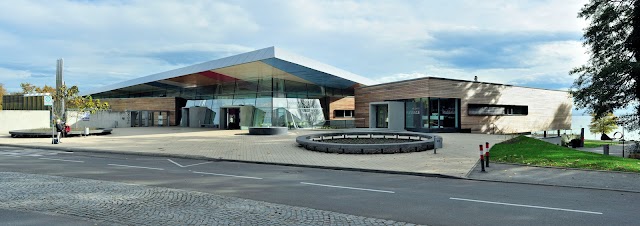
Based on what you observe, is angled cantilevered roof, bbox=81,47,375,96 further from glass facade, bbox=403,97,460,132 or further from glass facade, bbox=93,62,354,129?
glass facade, bbox=403,97,460,132

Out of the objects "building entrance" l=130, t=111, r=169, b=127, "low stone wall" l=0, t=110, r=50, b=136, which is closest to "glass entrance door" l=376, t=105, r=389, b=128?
"building entrance" l=130, t=111, r=169, b=127

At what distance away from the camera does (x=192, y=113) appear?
44094 mm

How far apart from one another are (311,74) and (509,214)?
29.5 metres

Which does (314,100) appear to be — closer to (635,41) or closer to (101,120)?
(101,120)

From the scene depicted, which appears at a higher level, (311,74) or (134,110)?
(311,74)

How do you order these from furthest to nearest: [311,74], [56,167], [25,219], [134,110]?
1. [134,110]
2. [311,74]
3. [56,167]
4. [25,219]

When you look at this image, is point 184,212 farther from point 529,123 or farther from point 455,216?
point 529,123

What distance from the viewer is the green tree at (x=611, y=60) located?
19578 mm

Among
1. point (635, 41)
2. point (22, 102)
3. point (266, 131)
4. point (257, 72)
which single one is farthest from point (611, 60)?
point (22, 102)

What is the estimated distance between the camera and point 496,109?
32.3 meters

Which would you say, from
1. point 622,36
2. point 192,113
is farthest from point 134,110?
point 622,36

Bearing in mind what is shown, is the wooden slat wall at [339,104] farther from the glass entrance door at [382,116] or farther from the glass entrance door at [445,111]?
the glass entrance door at [445,111]

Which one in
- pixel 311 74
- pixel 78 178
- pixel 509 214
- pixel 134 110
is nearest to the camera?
pixel 509 214

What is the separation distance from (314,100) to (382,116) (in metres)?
9.00
